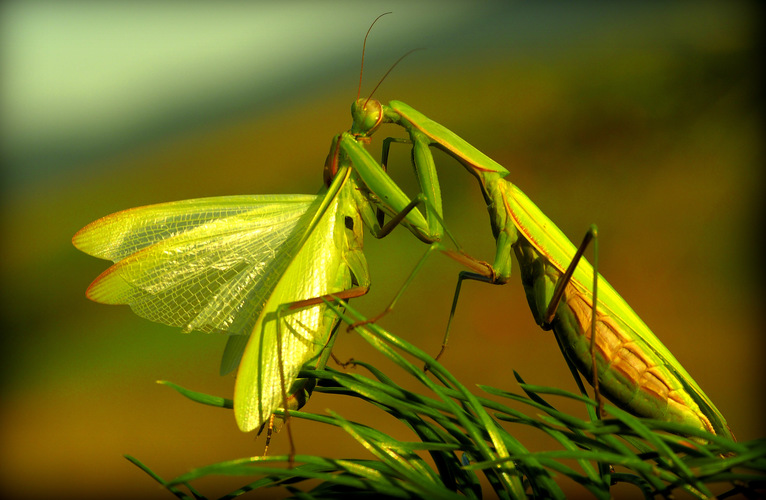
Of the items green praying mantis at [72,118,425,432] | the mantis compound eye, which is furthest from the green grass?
the mantis compound eye

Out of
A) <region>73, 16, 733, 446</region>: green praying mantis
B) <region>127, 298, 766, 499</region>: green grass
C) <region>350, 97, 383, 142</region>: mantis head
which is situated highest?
<region>350, 97, 383, 142</region>: mantis head

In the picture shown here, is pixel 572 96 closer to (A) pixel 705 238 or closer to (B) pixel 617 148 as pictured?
(B) pixel 617 148

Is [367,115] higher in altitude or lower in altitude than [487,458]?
higher

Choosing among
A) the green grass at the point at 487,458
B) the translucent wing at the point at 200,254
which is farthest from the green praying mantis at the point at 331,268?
the green grass at the point at 487,458

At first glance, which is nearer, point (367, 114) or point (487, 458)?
point (487, 458)

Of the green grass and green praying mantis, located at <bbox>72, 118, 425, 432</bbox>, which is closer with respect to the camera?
the green grass

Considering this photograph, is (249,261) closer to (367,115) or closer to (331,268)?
(331,268)

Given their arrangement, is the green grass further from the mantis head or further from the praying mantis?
the mantis head

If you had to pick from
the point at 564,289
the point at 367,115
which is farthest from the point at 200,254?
the point at 564,289
